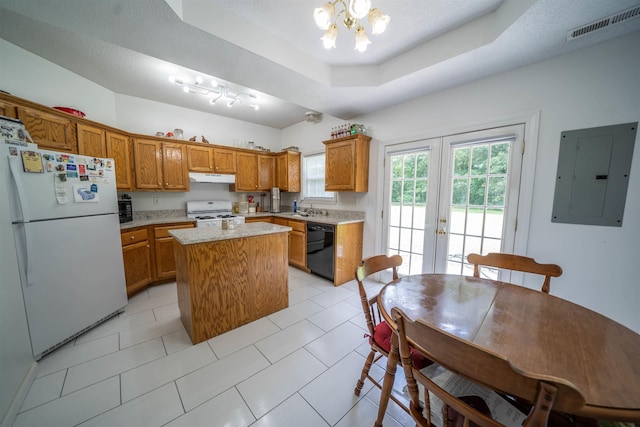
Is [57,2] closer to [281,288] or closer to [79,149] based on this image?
[79,149]

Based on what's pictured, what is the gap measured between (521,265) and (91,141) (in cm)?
448

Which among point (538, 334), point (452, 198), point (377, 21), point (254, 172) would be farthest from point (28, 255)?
point (452, 198)

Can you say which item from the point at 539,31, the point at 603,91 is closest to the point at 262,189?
the point at 539,31

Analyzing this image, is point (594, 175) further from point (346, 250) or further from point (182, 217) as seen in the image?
point (182, 217)

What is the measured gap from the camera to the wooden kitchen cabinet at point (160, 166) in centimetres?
308

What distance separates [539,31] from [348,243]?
2.72 meters

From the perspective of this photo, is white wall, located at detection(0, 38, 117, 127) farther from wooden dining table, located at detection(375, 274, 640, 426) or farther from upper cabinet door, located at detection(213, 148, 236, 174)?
wooden dining table, located at detection(375, 274, 640, 426)

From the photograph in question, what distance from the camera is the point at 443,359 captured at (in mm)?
726

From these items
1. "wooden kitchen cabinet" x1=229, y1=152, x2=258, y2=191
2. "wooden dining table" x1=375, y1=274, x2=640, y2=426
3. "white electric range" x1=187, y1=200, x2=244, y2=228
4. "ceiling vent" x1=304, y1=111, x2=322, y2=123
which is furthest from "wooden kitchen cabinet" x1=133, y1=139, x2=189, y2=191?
"wooden dining table" x1=375, y1=274, x2=640, y2=426

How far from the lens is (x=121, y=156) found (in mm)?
2865

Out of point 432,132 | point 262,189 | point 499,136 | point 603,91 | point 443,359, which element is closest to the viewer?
point 443,359

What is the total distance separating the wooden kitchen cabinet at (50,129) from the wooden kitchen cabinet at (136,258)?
106 centimetres

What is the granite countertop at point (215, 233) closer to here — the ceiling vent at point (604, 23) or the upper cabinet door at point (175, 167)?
the upper cabinet door at point (175, 167)

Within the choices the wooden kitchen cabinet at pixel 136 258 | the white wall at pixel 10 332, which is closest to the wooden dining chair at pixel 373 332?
the white wall at pixel 10 332
